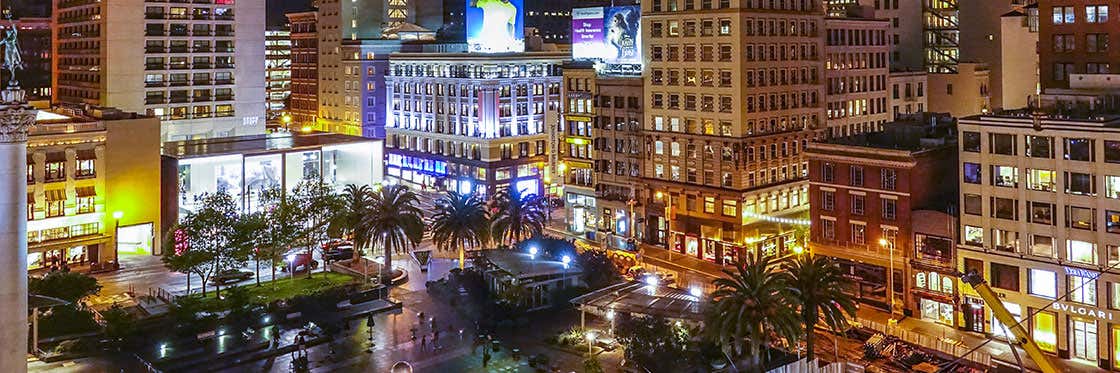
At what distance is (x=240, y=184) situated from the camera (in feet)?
341

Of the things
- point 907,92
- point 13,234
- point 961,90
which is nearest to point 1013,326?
point 13,234

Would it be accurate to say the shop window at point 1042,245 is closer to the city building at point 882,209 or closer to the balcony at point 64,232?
the city building at point 882,209

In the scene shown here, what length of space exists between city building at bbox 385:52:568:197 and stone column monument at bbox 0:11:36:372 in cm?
10103

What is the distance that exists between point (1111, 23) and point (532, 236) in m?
57.5

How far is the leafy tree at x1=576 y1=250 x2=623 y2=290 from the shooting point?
264 feet

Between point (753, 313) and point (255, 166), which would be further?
point (255, 166)

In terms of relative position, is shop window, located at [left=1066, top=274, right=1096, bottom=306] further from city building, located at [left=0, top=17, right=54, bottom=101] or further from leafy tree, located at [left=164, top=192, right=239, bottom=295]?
city building, located at [left=0, top=17, right=54, bottom=101]

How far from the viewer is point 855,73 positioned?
379 ft

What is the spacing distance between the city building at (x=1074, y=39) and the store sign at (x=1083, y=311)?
28.2 metres

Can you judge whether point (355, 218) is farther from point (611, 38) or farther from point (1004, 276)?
point (1004, 276)

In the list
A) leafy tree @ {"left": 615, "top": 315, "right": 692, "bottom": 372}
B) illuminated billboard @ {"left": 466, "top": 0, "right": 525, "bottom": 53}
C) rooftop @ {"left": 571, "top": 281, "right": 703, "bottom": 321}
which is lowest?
leafy tree @ {"left": 615, "top": 315, "right": 692, "bottom": 372}

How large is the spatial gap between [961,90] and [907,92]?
9.73 meters

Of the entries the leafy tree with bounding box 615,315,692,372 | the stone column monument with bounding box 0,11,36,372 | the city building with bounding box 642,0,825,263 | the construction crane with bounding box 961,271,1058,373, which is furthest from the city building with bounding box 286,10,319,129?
the stone column monument with bounding box 0,11,36,372

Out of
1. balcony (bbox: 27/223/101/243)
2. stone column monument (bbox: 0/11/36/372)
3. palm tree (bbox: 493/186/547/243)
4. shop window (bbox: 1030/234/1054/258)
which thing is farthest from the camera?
palm tree (bbox: 493/186/547/243)
